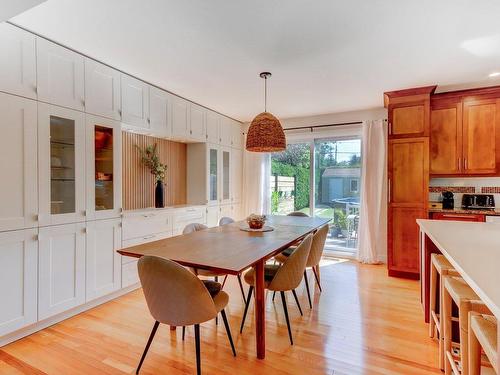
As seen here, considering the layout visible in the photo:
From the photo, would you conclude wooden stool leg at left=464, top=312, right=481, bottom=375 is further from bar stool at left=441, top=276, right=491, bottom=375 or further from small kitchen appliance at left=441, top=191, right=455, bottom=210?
small kitchen appliance at left=441, top=191, right=455, bottom=210

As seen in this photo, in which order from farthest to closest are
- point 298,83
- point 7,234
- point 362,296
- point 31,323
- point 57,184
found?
1. point 298,83
2. point 362,296
3. point 57,184
4. point 31,323
5. point 7,234

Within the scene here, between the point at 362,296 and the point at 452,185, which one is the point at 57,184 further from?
the point at 452,185

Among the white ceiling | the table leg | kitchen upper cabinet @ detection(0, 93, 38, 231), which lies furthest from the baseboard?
the white ceiling

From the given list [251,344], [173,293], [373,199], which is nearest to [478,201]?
[373,199]

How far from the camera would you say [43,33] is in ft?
7.50

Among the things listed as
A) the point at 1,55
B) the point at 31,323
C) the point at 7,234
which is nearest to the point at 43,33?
the point at 1,55

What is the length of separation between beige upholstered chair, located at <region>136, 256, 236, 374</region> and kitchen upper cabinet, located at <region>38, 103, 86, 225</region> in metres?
1.32

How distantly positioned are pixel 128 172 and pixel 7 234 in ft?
5.17

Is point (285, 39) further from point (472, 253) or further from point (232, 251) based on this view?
point (472, 253)

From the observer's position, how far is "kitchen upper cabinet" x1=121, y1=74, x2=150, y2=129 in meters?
3.07

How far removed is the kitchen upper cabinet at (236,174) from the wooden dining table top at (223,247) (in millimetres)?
2371

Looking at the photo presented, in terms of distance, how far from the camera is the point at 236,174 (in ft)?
17.5

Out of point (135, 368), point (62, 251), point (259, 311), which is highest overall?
point (62, 251)

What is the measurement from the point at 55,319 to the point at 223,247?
1.77m
